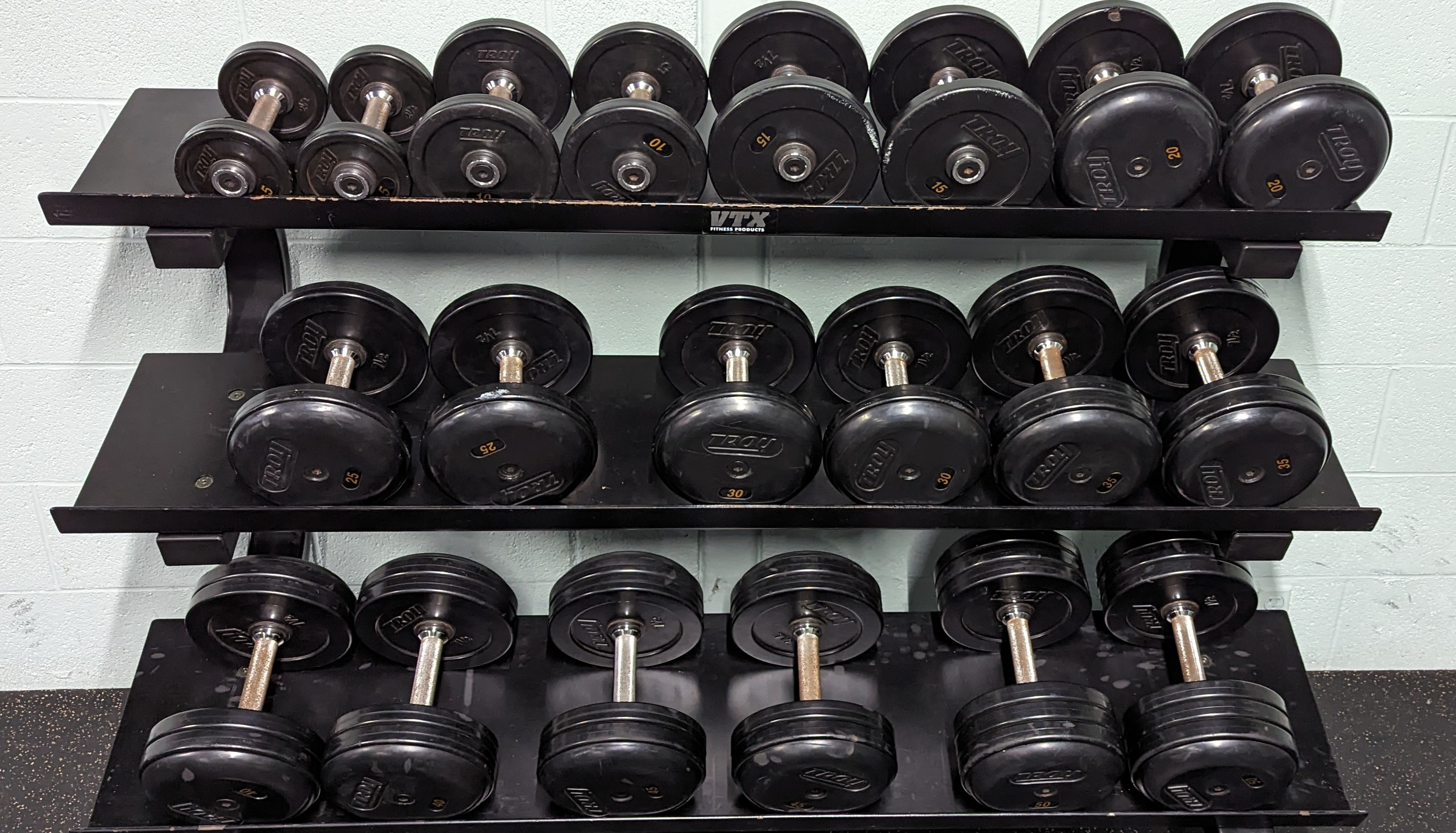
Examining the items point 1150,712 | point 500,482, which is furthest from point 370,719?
point 1150,712

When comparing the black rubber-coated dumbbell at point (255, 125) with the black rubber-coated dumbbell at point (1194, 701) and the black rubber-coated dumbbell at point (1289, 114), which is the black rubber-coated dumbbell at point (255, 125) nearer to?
the black rubber-coated dumbbell at point (1289, 114)

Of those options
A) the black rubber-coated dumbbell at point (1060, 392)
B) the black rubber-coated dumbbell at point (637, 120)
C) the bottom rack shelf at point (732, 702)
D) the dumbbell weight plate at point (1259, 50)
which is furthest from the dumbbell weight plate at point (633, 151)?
the bottom rack shelf at point (732, 702)

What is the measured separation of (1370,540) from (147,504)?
2.29 m

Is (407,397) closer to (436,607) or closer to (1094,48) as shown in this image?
(436,607)

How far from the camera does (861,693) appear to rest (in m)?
2.30

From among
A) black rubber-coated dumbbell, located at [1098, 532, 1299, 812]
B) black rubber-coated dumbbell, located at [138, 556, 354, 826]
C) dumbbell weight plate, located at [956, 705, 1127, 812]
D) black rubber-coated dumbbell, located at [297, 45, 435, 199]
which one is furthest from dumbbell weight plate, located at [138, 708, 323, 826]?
black rubber-coated dumbbell, located at [1098, 532, 1299, 812]

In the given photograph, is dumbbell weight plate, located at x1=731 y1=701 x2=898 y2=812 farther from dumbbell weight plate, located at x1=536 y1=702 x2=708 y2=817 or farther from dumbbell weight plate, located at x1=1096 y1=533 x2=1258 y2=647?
dumbbell weight plate, located at x1=1096 y1=533 x2=1258 y2=647

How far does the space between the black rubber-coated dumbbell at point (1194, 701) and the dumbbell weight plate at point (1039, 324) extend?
34 centimetres

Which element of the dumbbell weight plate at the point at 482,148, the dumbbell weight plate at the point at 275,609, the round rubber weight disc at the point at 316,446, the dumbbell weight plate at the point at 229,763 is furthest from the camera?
the dumbbell weight plate at the point at 275,609

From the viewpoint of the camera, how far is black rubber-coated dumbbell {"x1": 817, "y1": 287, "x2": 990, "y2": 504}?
1.88 metres

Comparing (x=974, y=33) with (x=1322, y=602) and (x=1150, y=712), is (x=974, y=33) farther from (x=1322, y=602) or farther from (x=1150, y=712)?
(x=1322, y=602)

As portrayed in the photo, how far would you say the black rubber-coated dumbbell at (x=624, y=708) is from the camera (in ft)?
6.57

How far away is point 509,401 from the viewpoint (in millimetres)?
1854

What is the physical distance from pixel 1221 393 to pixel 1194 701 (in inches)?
20.0
